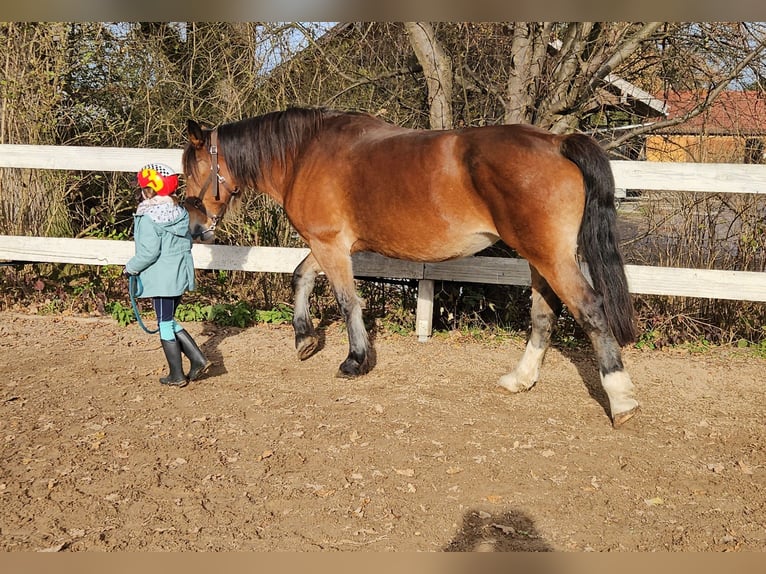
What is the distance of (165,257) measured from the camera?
4.50 metres

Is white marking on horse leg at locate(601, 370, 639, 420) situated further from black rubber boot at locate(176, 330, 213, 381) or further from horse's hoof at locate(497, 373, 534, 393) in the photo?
black rubber boot at locate(176, 330, 213, 381)

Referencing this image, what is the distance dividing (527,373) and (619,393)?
0.82 metres

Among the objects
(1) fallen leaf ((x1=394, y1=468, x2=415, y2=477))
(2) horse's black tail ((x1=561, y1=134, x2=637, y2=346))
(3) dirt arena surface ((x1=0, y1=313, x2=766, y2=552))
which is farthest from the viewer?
(2) horse's black tail ((x1=561, y1=134, x2=637, y2=346))

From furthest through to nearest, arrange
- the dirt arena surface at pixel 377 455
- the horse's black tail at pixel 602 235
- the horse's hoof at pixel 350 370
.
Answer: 1. the horse's hoof at pixel 350 370
2. the horse's black tail at pixel 602 235
3. the dirt arena surface at pixel 377 455

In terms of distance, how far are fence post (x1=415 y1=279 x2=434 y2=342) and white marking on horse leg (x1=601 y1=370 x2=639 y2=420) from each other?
2122 mm

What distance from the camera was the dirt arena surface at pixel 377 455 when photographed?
282 centimetres

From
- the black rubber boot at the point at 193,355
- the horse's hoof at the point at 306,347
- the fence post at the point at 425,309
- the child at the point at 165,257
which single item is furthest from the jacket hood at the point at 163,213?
the fence post at the point at 425,309

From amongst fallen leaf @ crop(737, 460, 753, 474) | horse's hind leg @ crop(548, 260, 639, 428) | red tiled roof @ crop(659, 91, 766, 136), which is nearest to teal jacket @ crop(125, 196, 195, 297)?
horse's hind leg @ crop(548, 260, 639, 428)

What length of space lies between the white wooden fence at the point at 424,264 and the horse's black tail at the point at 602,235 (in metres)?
1.31

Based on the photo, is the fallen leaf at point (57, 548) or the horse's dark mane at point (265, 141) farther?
the horse's dark mane at point (265, 141)

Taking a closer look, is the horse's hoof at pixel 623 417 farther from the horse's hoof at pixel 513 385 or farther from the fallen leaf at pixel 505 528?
the fallen leaf at pixel 505 528

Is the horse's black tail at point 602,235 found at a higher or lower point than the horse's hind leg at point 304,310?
higher

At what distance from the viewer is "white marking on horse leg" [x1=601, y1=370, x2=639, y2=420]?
3.95 metres

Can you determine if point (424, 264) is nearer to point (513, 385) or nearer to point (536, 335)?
point (536, 335)
